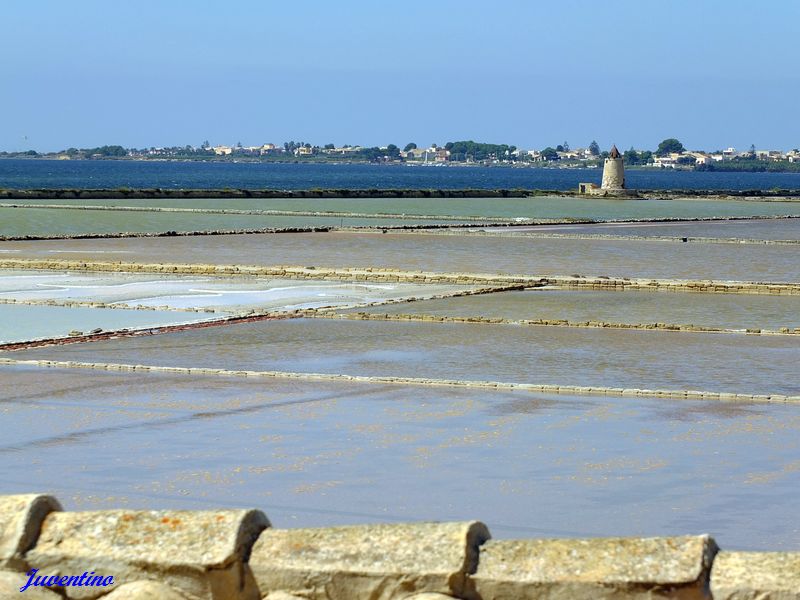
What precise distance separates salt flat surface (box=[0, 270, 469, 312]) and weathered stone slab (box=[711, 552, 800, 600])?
14.9 metres

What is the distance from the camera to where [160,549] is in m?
4.84

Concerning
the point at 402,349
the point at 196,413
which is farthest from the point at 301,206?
the point at 196,413

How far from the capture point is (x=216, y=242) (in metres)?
35.2

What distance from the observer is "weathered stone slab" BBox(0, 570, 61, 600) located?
194 inches

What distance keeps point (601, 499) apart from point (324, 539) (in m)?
3.73

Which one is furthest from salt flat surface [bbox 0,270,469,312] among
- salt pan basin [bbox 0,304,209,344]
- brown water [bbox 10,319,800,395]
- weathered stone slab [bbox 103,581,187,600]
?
weathered stone slab [bbox 103,581,187,600]

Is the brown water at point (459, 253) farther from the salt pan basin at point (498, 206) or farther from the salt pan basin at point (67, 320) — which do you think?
the salt pan basin at point (498, 206)

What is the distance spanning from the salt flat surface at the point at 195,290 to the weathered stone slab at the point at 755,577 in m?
14.9

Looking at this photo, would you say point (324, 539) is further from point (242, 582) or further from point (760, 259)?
point (760, 259)

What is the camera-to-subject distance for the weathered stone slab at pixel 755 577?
4.41 metres

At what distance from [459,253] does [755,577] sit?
92.8ft

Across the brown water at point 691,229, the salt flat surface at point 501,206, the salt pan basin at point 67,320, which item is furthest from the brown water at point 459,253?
the salt flat surface at point 501,206

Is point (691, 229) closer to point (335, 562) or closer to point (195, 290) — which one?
point (195, 290)

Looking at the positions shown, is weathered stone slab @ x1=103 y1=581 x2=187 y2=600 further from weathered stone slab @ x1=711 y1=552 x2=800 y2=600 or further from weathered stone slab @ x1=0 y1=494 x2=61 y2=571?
weathered stone slab @ x1=711 y1=552 x2=800 y2=600
